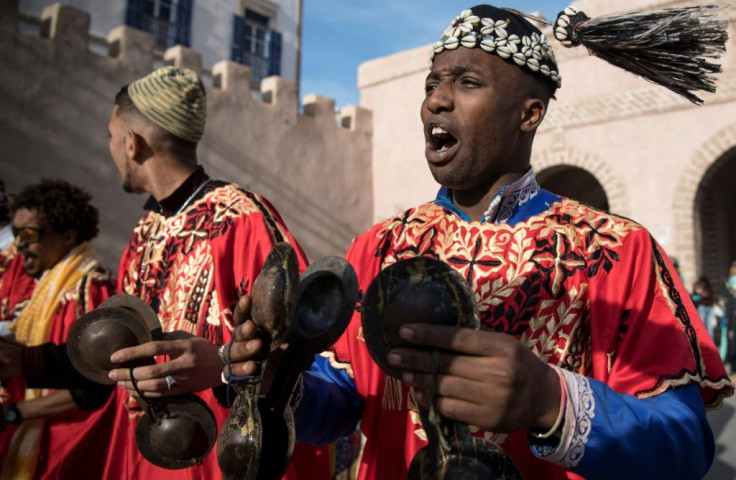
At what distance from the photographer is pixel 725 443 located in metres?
5.80

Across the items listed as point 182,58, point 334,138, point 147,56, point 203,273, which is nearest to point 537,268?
point 203,273

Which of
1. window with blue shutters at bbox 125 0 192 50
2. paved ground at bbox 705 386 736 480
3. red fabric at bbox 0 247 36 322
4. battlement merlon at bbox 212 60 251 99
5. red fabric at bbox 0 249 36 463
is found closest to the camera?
red fabric at bbox 0 249 36 463

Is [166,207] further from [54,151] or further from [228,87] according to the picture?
[228,87]

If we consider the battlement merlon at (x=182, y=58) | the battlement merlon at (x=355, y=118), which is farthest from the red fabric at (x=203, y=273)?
the battlement merlon at (x=355, y=118)

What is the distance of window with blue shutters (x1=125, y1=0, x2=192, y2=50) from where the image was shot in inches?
693

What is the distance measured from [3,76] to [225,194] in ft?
31.9

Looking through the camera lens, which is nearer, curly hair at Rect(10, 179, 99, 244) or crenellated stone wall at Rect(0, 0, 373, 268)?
curly hair at Rect(10, 179, 99, 244)

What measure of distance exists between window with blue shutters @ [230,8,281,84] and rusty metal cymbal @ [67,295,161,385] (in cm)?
1880

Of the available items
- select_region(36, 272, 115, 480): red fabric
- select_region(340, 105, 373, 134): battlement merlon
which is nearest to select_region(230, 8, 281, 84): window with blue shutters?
select_region(340, 105, 373, 134): battlement merlon

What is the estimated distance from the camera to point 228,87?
1363cm

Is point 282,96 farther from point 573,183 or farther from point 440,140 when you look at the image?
point 440,140

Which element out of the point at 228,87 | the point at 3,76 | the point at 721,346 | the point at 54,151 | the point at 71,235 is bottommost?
the point at 721,346

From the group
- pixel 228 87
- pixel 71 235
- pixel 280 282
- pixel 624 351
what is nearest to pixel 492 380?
pixel 280 282

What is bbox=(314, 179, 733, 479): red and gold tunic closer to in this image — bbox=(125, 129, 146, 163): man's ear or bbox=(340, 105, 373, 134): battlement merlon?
bbox=(125, 129, 146, 163): man's ear
